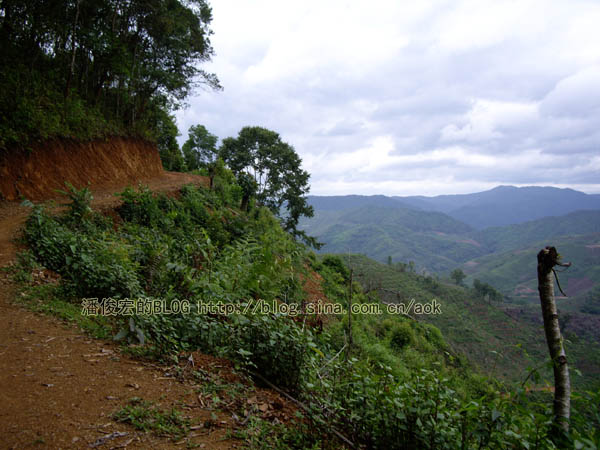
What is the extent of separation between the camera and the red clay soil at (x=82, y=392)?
220cm

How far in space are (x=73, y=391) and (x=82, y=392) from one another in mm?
76

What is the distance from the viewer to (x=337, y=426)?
271 cm

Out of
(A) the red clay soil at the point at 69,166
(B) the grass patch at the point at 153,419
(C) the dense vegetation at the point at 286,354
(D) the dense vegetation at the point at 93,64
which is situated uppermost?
(D) the dense vegetation at the point at 93,64

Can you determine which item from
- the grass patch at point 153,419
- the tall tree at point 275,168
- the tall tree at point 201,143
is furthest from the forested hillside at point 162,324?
the tall tree at point 201,143

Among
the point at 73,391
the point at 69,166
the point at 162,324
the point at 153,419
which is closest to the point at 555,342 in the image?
the point at 153,419

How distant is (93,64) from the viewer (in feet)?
45.2

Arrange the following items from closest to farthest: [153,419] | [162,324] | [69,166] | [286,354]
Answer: [153,419]
[286,354]
[162,324]
[69,166]

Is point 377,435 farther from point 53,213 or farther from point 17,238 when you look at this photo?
point 53,213

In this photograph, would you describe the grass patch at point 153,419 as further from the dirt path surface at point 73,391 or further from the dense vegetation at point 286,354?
the dense vegetation at point 286,354

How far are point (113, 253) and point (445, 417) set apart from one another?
210 inches

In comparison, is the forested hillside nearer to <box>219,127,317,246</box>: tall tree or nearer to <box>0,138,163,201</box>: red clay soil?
<box>0,138,163,201</box>: red clay soil

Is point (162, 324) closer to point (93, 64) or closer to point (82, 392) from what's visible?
point (82, 392)

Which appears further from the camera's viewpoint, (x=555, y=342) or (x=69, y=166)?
(x=69, y=166)

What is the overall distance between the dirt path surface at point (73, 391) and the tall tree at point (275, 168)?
65.0 feet
